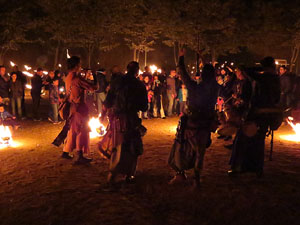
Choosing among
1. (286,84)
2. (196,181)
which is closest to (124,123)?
(196,181)

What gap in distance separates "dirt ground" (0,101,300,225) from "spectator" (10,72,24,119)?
5740 millimetres

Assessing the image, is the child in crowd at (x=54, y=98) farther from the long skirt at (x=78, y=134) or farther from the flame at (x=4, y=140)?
the long skirt at (x=78, y=134)

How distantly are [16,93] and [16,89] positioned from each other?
17cm

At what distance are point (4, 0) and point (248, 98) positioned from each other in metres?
19.7

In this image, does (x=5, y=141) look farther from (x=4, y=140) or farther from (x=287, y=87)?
(x=287, y=87)

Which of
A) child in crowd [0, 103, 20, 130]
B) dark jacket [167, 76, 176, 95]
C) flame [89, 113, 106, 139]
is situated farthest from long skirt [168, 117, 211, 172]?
dark jacket [167, 76, 176, 95]

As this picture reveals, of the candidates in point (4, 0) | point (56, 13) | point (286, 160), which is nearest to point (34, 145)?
point (286, 160)

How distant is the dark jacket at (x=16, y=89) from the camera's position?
1306 centimetres

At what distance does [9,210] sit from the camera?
475cm

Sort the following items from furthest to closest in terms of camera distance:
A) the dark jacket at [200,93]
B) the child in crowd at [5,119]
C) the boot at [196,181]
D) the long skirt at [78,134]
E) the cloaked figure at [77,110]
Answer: the child in crowd at [5,119]
the long skirt at [78,134]
the cloaked figure at [77,110]
the boot at [196,181]
the dark jacket at [200,93]

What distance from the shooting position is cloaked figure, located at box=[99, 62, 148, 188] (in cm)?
559

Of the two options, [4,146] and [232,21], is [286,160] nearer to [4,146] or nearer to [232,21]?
[4,146]

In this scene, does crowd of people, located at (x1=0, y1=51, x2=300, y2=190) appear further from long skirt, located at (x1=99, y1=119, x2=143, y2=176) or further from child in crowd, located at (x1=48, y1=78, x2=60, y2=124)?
child in crowd, located at (x1=48, y1=78, x2=60, y2=124)

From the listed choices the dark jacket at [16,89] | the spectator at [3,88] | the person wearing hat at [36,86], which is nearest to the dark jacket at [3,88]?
the spectator at [3,88]
